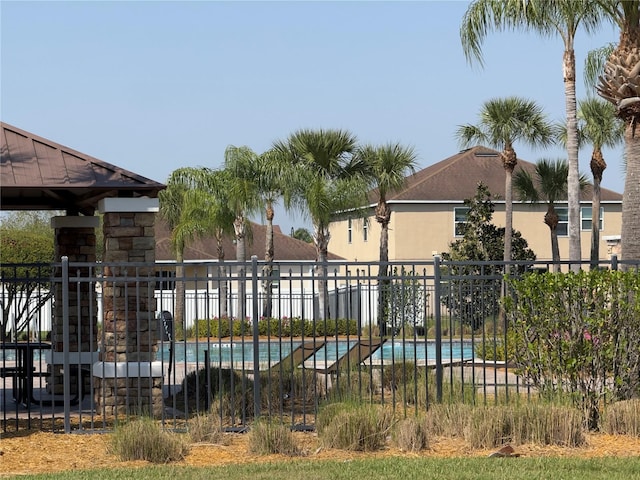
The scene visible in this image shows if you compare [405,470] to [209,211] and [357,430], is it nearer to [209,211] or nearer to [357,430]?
[357,430]

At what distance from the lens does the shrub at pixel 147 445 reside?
10.5 meters

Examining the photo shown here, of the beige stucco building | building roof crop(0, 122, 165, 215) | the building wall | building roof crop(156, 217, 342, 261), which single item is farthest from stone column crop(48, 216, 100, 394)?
the building wall

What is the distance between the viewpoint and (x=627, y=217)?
733 inches

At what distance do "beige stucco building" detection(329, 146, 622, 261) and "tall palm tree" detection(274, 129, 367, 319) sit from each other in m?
7.16

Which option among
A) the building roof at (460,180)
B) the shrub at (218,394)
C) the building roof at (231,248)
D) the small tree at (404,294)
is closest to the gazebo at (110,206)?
the shrub at (218,394)

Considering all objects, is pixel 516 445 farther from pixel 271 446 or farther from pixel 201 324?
pixel 201 324

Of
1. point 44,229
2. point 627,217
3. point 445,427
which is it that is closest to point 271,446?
point 445,427

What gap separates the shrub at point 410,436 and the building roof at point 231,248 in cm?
3392

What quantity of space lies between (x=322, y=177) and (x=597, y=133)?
9657 mm

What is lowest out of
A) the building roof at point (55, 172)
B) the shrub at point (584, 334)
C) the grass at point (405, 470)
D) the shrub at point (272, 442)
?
the grass at point (405, 470)

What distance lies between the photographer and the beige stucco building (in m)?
44.0

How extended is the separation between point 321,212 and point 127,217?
2206 centimetres

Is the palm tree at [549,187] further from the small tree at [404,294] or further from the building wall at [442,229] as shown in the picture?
the small tree at [404,294]

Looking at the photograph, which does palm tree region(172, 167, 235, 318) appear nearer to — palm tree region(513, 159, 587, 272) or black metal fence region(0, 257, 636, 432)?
palm tree region(513, 159, 587, 272)
